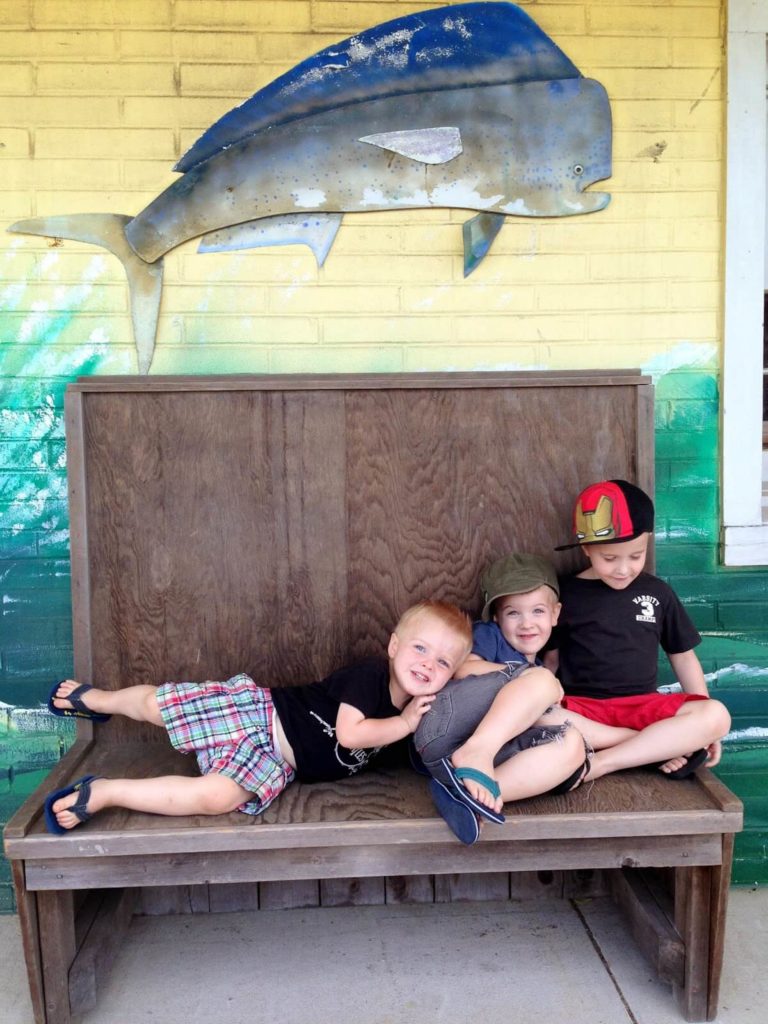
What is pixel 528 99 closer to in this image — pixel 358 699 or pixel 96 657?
pixel 358 699

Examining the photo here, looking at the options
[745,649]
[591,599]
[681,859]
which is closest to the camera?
[681,859]

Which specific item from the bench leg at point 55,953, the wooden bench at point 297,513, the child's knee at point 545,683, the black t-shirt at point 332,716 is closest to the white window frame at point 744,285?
the wooden bench at point 297,513

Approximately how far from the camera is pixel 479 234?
295 cm

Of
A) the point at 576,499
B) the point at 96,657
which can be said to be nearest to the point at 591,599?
the point at 576,499

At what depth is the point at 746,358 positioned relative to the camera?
303cm

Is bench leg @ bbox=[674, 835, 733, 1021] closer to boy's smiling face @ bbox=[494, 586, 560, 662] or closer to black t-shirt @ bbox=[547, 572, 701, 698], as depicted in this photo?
black t-shirt @ bbox=[547, 572, 701, 698]

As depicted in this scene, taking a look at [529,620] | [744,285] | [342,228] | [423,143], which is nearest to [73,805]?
[529,620]

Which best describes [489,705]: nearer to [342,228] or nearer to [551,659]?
[551,659]

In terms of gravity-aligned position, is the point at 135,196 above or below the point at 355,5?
below

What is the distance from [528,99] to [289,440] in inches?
49.0

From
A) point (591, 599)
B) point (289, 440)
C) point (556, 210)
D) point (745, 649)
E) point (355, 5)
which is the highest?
point (355, 5)

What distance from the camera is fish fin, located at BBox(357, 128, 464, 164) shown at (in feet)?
9.48

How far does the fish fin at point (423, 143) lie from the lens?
114 inches

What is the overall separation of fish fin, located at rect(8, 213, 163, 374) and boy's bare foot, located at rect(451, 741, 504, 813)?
150 centimetres
